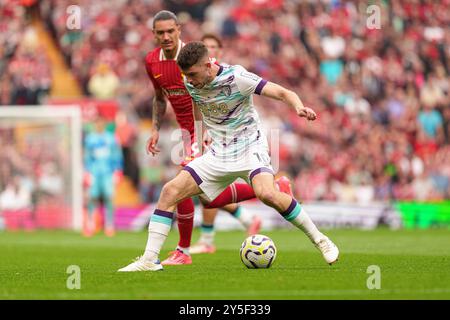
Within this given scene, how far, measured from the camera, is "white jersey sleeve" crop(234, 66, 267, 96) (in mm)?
9391

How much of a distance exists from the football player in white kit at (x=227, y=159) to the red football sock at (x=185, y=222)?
1555 millimetres

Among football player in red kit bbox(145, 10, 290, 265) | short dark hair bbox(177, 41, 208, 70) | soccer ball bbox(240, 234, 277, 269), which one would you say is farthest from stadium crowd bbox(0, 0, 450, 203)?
short dark hair bbox(177, 41, 208, 70)

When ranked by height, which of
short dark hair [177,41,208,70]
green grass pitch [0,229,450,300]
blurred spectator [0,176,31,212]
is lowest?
blurred spectator [0,176,31,212]

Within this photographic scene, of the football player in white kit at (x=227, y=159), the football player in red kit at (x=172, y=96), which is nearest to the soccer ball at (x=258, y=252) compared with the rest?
the football player in white kit at (x=227, y=159)

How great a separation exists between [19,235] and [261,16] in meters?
9.81

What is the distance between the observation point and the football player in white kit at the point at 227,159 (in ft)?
30.8

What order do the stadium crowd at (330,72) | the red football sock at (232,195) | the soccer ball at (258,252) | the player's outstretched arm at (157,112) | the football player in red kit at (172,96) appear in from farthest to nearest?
1. the stadium crowd at (330,72)
2. the red football sock at (232,195)
3. the player's outstretched arm at (157,112)
4. the football player in red kit at (172,96)
5. the soccer ball at (258,252)

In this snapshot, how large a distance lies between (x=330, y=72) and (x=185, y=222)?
49.2 ft

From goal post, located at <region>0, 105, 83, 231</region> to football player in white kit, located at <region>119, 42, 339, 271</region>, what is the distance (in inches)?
523

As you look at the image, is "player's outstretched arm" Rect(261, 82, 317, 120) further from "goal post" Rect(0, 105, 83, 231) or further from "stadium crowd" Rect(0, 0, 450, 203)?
"goal post" Rect(0, 105, 83, 231)

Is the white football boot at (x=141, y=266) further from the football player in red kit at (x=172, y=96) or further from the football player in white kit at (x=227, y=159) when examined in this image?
the football player in red kit at (x=172, y=96)

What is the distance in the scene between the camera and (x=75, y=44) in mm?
25016

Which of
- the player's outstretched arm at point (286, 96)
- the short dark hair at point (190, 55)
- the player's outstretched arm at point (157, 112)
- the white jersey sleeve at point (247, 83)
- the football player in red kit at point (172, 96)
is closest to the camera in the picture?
the player's outstretched arm at point (286, 96)
